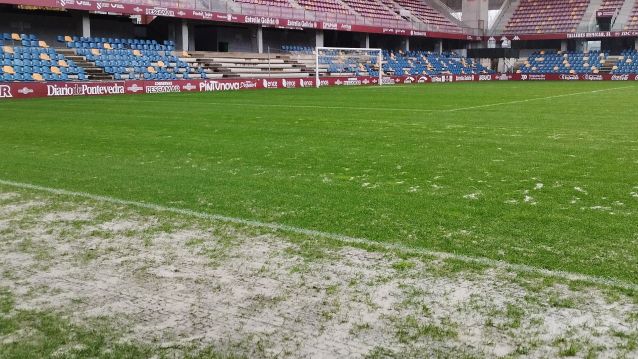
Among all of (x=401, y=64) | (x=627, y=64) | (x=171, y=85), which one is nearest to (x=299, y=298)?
(x=171, y=85)

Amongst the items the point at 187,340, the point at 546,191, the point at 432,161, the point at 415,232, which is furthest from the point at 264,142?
the point at 187,340

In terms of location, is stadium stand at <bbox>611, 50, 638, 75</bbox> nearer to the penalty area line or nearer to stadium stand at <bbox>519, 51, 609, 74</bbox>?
stadium stand at <bbox>519, 51, 609, 74</bbox>

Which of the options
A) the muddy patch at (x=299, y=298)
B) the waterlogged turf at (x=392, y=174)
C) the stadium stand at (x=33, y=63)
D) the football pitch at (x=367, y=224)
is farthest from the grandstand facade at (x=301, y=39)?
the muddy patch at (x=299, y=298)

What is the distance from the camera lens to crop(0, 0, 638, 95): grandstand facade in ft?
106

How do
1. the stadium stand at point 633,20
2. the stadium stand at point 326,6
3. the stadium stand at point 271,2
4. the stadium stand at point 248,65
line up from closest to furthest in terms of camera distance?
the stadium stand at point 248,65 → the stadium stand at point 271,2 → the stadium stand at point 326,6 → the stadium stand at point 633,20

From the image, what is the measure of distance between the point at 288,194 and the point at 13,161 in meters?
4.50

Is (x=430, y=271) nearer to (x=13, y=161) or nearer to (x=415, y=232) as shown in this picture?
(x=415, y=232)

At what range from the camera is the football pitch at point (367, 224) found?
3.27 metres

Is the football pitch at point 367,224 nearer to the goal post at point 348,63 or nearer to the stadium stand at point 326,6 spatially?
the goal post at point 348,63

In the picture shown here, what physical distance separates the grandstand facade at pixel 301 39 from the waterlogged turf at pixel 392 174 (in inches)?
720

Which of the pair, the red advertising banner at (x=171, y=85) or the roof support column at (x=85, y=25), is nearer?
the red advertising banner at (x=171, y=85)

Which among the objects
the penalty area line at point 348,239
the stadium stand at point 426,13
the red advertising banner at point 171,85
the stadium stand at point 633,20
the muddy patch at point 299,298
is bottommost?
the muddy patch at point 299,298

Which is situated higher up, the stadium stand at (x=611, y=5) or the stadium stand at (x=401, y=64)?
the stadium stand at (x=611, y=5)

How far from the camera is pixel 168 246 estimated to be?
15.4ft
